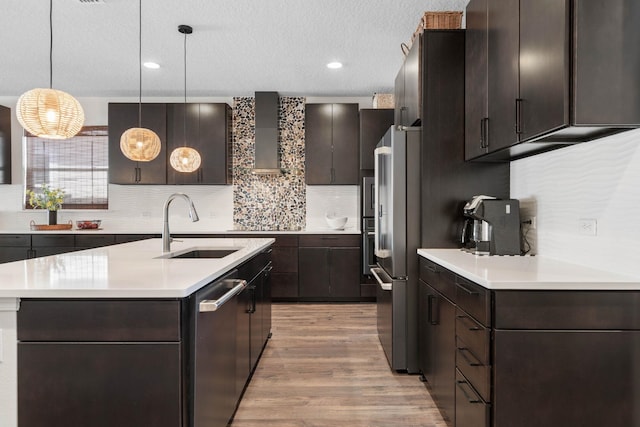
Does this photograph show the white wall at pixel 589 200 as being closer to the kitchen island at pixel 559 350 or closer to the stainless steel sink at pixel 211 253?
the kitchen island at pixel 559 350

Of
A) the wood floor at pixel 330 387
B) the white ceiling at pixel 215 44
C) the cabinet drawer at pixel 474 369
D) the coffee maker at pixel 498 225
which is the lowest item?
the wood floor at pixel 330 387

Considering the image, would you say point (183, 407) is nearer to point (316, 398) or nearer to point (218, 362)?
point (218, 362)

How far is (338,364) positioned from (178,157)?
2429 millimetres

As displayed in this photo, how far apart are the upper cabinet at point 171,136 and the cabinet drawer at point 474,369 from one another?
4000mm

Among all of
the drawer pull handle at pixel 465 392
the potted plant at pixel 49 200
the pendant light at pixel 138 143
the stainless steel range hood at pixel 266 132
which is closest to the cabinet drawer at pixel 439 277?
the drawer pull handle at pixel 465 392

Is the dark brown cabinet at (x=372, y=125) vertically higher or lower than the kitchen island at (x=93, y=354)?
higher

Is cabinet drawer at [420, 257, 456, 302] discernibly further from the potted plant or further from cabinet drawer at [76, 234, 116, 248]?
the potted plant

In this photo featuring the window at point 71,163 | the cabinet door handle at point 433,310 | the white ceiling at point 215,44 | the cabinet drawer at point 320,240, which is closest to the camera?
the cabinet door handle at point 433,310

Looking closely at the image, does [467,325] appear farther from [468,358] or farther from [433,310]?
[433,310]

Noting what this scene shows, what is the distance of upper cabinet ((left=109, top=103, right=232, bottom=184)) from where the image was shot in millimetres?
5020

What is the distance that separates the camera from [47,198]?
5.22m

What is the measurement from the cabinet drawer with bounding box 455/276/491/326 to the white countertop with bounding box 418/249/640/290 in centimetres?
3

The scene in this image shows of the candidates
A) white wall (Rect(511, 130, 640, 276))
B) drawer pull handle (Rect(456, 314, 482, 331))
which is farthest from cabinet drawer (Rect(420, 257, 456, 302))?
white wall (Rect(511, 130, 640, 276))

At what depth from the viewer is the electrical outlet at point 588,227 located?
5.93 feet
